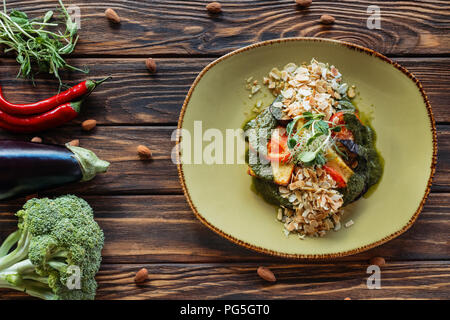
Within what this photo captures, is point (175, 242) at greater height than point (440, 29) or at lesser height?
lesser

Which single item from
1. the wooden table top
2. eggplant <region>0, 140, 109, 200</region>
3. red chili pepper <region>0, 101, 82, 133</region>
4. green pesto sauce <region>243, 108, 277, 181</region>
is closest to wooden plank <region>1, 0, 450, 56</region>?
the wooden table top

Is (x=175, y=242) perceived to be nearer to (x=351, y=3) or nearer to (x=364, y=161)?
(x=364, y=161)

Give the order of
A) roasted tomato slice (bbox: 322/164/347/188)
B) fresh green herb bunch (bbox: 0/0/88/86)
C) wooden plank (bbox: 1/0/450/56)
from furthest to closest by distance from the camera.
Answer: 1. wooden plank (bbox: 1/0/450/56)
2. fresh green herb bunch (bbox: 0/0/88/86)
3. roasted tomato slice (bbox: 322/164/347/188)

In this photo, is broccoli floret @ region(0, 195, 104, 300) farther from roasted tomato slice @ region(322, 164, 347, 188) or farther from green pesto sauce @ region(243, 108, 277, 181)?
roasted tomato slice @ region(322, 164, 347, 188)

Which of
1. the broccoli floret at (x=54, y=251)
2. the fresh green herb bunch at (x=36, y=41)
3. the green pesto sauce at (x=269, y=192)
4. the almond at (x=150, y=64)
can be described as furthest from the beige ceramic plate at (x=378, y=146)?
the fresh green herb bunch at (x=36, y=41)

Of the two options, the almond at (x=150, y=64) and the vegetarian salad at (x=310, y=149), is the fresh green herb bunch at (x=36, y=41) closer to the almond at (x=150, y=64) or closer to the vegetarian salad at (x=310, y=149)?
the almond at (x=150, y=64)

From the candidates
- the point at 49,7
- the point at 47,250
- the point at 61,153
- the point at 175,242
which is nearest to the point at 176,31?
the point at 49,7
